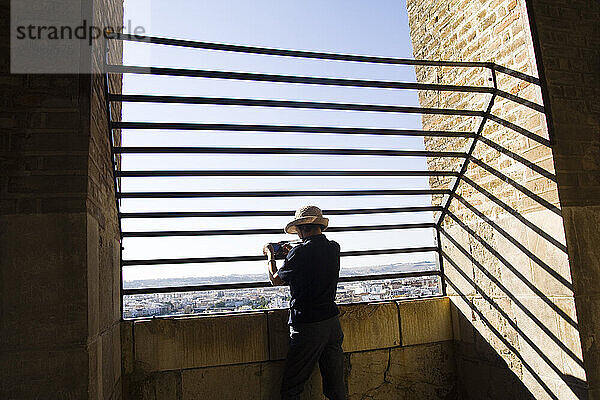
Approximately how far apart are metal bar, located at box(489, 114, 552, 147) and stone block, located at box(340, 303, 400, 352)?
6.00ft

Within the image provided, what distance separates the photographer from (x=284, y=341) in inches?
165

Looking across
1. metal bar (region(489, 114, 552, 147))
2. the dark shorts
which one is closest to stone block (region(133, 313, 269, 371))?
the dark shorts

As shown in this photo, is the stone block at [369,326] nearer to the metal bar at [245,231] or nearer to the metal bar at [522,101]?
the metal bar at [245,231]

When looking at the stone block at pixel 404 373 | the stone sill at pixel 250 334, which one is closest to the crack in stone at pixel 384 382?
the stone block at pixel 404 373

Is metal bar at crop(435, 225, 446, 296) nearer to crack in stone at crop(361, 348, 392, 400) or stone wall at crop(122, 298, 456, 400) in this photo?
stone wall at crop(122, 298, 456, 400)

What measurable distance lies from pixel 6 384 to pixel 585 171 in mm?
3803

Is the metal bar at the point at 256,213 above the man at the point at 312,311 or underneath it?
above

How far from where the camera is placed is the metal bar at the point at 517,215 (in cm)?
354

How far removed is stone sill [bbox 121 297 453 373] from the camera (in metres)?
3.90

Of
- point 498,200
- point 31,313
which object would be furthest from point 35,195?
point 498,200

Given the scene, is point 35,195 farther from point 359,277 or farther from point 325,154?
point 359,277

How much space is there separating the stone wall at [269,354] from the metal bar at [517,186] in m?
1.35

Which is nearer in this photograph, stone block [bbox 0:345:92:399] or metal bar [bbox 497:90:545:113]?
stone block [bbox 0:345:92:399]

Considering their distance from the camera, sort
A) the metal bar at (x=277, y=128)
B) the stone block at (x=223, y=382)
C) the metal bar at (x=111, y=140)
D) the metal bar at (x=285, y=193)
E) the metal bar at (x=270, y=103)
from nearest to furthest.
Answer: the metal bar at (x=111, y=140) < the metal bar at (x=270, y=103) < the metal bar at (x=277, y=128) < the metal bar at (x=285, y=193) < the stone block at (x=223, y=382)
